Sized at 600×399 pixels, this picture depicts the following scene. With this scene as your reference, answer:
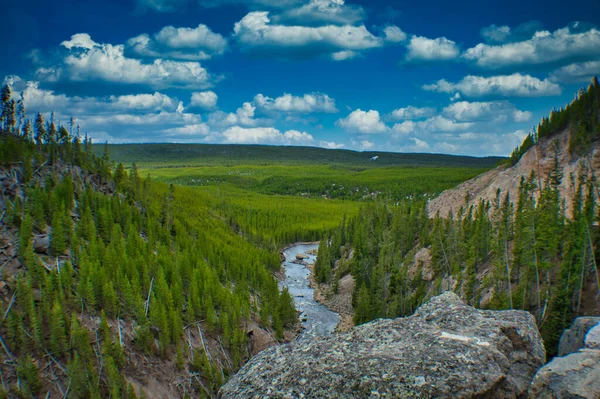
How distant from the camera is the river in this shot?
173 ft

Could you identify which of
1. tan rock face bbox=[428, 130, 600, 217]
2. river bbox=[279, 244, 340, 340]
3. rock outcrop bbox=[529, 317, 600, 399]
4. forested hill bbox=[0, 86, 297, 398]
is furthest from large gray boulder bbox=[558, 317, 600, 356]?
tan rock face bbox=[428, 130, 600, 217]

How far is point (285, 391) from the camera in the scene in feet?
40.2

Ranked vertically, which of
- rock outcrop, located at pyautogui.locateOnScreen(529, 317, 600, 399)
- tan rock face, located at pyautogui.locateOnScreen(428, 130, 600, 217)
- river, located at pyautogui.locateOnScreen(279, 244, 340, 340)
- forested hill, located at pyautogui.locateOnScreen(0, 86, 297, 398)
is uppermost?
tan rock face, located at pyautogui.locateOnScreen(428, 130, 600, 217)

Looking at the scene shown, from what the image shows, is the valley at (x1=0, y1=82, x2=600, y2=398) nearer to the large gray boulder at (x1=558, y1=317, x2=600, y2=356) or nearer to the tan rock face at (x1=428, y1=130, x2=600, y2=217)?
the tan rock face at (x1=428, y1=130, x2=600, y2=217)

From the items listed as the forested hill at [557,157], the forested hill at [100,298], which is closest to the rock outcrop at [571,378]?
the forested hill at [100,298]

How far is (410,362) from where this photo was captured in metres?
12.4

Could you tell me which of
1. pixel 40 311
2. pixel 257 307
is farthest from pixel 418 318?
pixel 257 307

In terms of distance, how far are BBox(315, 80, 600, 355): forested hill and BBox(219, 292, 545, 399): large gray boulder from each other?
61.0 ft

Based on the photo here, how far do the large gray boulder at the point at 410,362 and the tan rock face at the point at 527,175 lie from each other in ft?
136

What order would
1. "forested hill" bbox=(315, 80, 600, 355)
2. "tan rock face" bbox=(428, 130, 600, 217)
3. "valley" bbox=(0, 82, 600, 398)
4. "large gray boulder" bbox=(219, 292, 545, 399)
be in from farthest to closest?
"tan rock face" bbox=(428, 130, 600, 217) < "forested hill" bbox=(315, 80, 600, 355) < "valley" bbox=(0, 82, 600, 398) < "large gray boulder" bbox=(219, 292, 545, 399)

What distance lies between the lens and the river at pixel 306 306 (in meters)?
52.7

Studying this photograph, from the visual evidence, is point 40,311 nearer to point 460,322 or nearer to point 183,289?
point 183,289

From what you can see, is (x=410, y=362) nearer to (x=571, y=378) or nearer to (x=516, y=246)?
(x=571, y=378)

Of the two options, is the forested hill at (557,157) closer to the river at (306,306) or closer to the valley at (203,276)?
the valley at (203,276)
